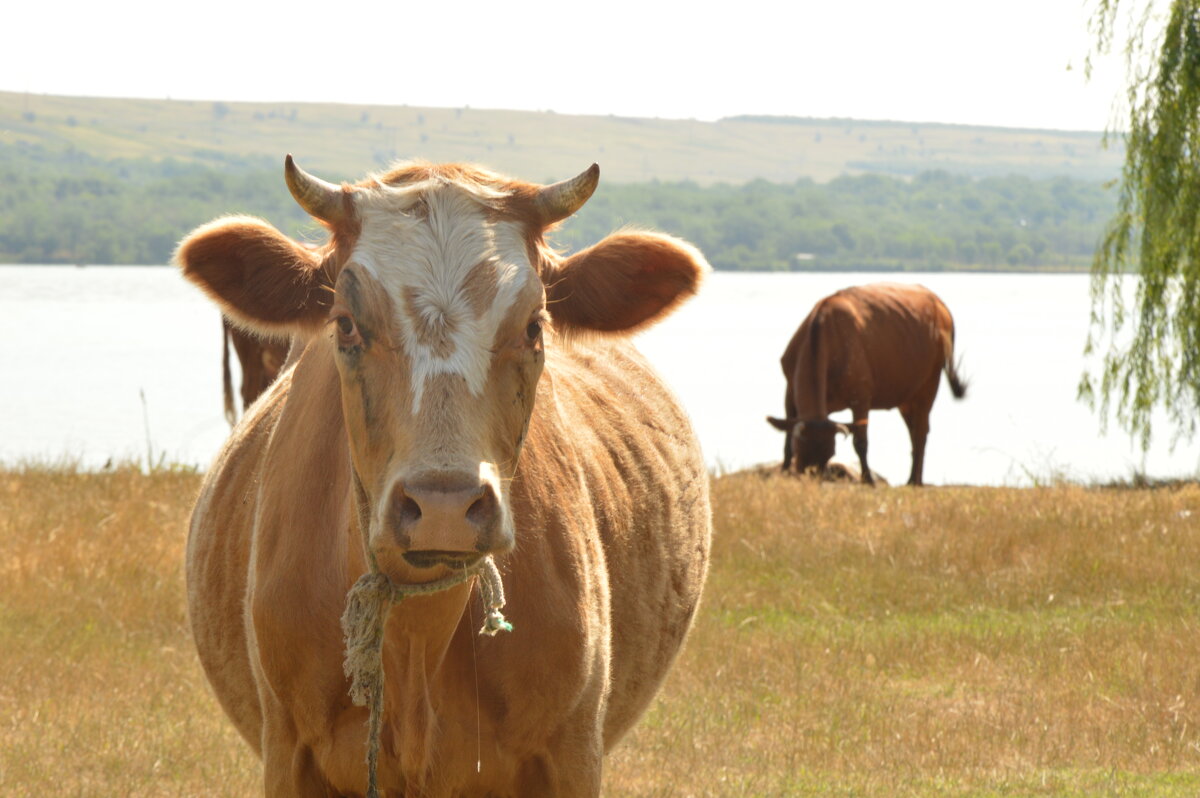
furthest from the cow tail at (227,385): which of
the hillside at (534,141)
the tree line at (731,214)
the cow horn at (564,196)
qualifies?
the hillside at (534,141)

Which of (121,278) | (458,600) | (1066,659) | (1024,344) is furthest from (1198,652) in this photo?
(121,278)

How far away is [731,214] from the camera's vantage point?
100m

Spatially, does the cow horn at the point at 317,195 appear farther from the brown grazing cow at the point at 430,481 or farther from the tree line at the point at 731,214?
the tree line at the point at 731,214

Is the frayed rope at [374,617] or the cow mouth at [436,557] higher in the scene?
the cow mouth at [436,557]

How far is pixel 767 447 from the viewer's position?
77.0 ft

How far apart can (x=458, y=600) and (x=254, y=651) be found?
0.72 meters

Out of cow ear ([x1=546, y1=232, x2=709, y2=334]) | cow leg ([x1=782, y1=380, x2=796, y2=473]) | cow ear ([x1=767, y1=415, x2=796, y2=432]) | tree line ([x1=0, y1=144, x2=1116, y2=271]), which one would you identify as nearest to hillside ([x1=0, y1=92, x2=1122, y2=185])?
tree line ([x1=0, y1=144, x2=1116, y2=271])

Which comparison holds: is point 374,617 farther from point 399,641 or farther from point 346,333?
point 346,333

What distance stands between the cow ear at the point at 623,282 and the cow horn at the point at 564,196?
0.77 ft

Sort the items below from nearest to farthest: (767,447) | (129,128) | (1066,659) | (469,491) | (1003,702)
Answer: (469,491) < (1003,702) < (1066,659) < (767,447) < (129,128)

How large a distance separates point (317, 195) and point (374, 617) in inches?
37.6

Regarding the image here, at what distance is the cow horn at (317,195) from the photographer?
3107mm

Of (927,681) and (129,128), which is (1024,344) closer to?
(927,681)

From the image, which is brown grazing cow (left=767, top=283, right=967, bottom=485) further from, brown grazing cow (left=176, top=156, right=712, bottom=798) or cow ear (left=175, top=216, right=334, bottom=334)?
cow ear (left=175, top=216, right=334, bottom=334)
